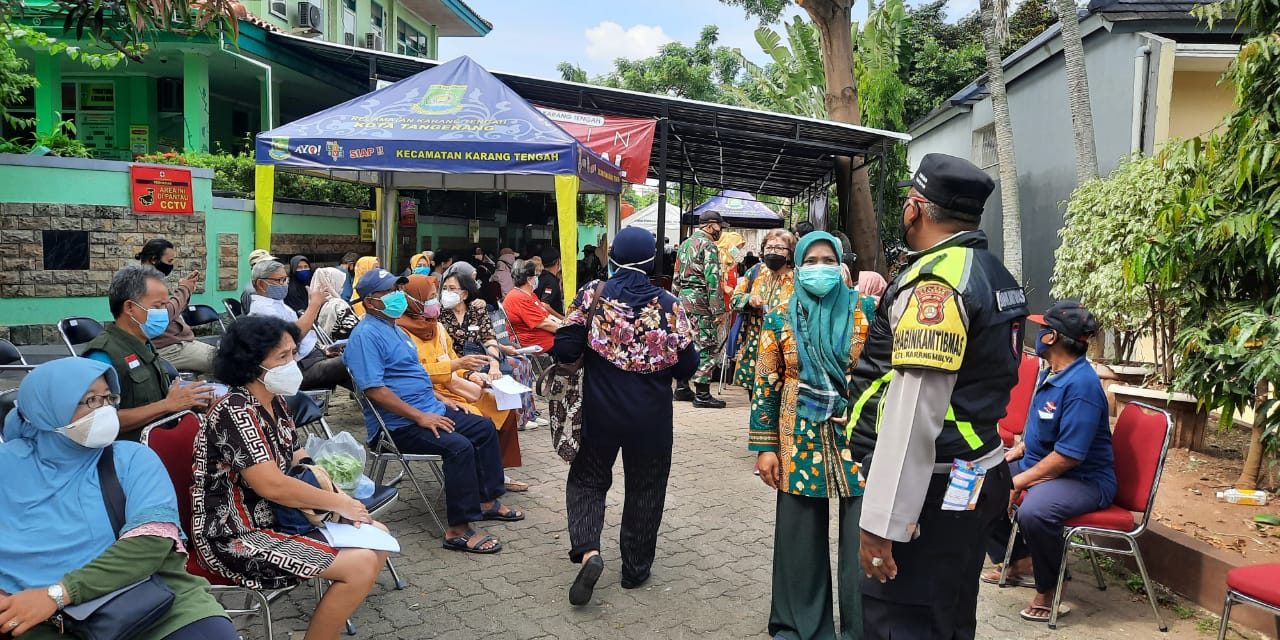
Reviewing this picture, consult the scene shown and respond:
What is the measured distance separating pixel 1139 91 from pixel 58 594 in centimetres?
1136

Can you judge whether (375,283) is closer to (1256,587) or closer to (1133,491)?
(1133,491)

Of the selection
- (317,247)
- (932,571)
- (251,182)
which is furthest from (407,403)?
(317,247)

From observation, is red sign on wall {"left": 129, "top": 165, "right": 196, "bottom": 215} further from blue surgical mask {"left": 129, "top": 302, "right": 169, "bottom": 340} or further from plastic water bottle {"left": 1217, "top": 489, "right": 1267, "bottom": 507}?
plastic water bottle {"left": 1217, "top": 489, "right": 1267, "bottom": 507}

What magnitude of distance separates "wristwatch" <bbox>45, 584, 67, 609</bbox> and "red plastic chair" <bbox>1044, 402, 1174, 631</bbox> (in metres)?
3.92

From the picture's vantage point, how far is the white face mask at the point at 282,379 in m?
3.50

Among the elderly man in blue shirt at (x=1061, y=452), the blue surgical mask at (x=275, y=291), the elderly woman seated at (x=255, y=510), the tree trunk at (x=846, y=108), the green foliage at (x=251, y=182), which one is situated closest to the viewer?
the elderly woman seated at (x=255, y=510)

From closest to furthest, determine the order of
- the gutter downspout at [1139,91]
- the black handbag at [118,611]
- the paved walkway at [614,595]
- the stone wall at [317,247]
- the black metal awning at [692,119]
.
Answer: the black handbag at [118,611]
the paved walkway at [614,595]
the gutter downspout at [1139,91]
the black metal awning at [692,119]
the stone wall at [317,247]

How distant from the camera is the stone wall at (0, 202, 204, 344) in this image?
28.2 feet

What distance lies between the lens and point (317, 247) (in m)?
12.9

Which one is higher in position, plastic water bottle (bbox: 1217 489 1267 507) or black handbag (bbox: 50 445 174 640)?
black handbag (bbox: 50 445 174 640)

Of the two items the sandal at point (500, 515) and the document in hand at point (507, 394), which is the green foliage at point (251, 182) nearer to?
the document in hand at point (507, 394)

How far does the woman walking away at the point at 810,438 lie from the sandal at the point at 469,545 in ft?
5.80

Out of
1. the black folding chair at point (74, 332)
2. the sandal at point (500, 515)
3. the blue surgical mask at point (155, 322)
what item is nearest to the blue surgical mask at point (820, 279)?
the sandal at point (500, 515)

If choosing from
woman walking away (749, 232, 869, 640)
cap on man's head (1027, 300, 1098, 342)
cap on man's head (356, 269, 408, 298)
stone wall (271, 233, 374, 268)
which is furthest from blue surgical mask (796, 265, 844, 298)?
stone wall (271, 233, 374, 268)
